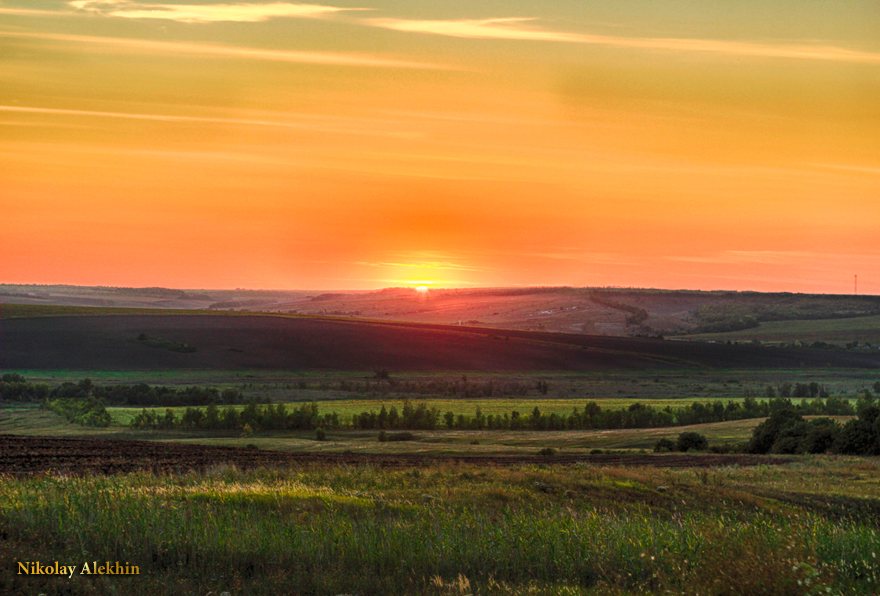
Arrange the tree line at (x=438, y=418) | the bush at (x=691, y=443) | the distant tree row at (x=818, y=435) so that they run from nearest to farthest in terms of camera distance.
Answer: the distant tree row at (x=818, y=435) → the bush at (x=691, y=443) → the tree line at (x=438, y=418)

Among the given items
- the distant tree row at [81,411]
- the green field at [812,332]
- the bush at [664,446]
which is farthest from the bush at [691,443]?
the green field at [812,332]

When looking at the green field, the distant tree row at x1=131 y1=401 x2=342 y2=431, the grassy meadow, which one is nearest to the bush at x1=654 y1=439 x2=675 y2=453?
the grassy meadow

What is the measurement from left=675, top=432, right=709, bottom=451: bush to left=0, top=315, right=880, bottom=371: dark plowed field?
212 ft

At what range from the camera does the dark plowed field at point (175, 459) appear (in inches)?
1174

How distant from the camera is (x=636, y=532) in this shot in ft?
40.2

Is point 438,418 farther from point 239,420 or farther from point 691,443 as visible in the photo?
point 691,443

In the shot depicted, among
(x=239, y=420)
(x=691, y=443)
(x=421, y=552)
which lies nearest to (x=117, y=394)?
(x=239, y=420)

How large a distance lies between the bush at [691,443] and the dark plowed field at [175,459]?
23.5 ft

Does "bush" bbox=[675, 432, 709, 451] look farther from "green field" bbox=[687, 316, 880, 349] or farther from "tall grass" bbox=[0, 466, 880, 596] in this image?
Answer: "green field" bbox=[687, 316, 880, 349]

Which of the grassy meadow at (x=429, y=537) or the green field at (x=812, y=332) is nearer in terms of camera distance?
the grassy meadow at (x=429, y=537)

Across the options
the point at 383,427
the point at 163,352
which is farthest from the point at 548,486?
the point at 163,352

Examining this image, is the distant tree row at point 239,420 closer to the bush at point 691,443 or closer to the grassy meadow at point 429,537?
the bush at point 691,443

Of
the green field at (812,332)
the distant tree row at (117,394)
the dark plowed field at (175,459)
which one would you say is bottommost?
the distant tree row at (117,394)

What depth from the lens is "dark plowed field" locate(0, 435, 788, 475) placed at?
97.8 feet
